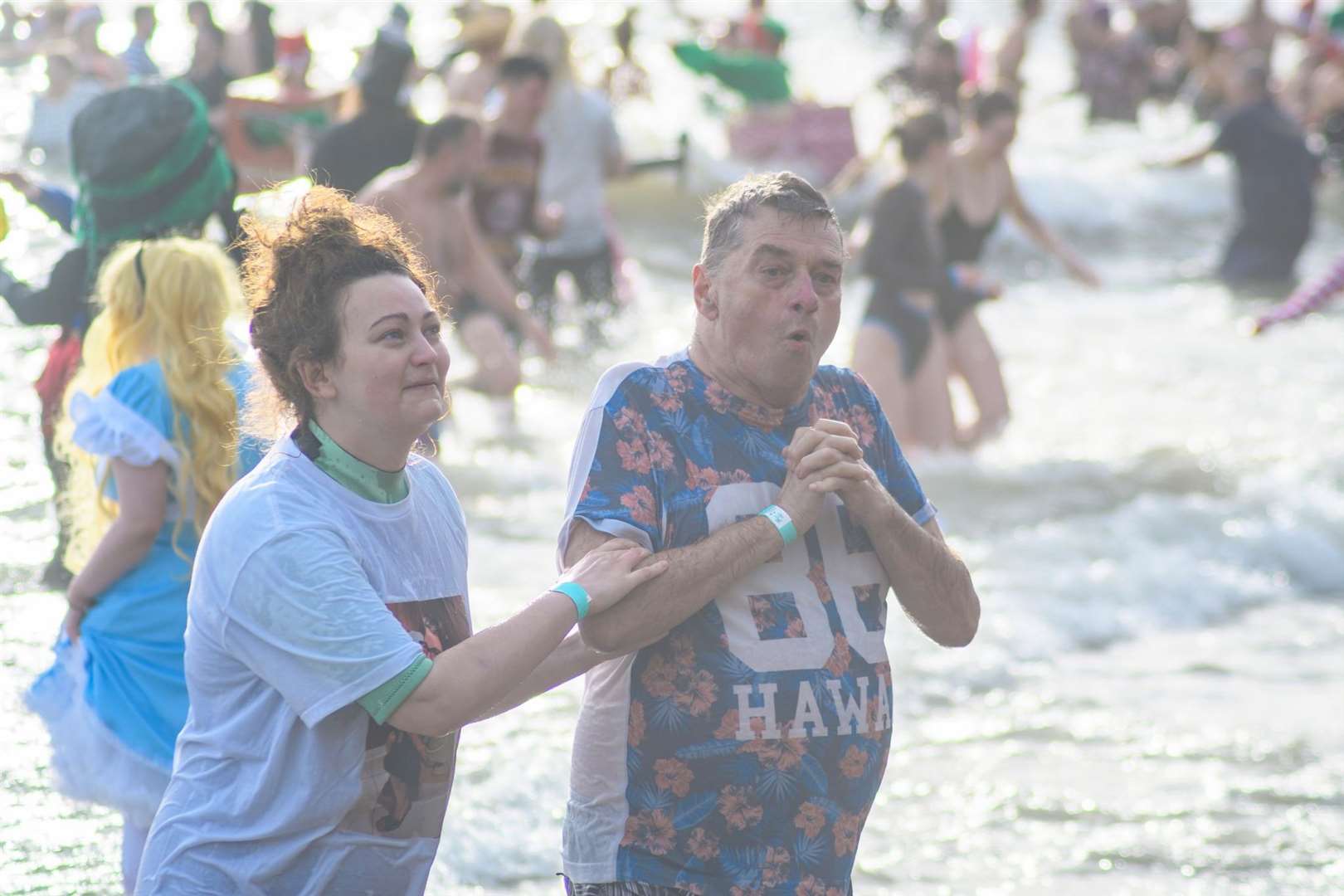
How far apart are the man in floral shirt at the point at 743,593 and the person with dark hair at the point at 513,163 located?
21.0 feet

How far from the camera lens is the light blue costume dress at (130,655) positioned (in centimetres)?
345

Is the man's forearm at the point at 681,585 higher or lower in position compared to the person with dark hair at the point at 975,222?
higher

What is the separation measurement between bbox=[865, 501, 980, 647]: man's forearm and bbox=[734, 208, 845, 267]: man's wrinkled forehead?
41cm

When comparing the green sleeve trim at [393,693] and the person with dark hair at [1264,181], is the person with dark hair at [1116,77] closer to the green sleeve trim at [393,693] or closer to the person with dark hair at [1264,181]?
the person with dark hair at [1264,181]

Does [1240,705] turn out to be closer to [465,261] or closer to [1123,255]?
[465,261]

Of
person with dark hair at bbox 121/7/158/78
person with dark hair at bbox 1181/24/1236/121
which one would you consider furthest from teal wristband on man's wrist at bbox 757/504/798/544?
person with dark hair at bbox 1181/24/1236/121

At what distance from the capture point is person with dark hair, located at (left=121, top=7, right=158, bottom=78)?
16.3 metres

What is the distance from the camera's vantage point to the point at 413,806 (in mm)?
2508

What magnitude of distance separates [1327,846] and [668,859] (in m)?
3.31

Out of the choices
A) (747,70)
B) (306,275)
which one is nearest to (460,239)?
(306,275)

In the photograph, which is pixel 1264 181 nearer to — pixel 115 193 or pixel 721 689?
pixel 115 193

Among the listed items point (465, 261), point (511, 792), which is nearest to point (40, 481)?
point (465, 261)

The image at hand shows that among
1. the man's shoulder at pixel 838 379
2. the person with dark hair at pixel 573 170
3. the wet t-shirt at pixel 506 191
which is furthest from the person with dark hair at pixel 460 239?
the man's shoulder at pixel 838 379

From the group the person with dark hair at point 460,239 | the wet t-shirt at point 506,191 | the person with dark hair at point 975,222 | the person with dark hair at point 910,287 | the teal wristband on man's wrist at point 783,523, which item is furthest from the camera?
the wet t-shirt at point 506,191
